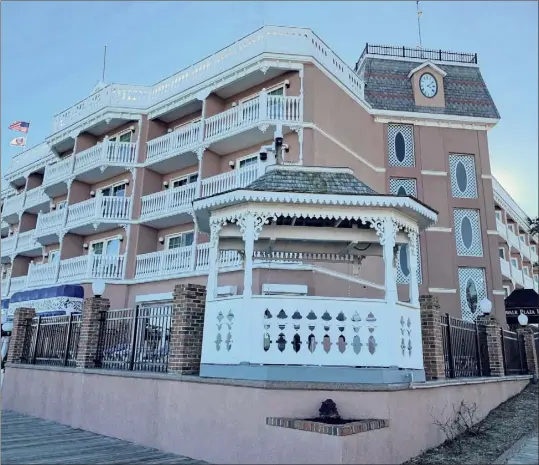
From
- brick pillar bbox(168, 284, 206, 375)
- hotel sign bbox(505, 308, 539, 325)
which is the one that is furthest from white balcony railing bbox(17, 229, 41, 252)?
hotel sign bbox(505, 308, 539, 325)

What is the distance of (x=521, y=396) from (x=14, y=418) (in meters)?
13.1

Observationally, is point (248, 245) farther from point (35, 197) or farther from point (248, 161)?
point (35, 197)

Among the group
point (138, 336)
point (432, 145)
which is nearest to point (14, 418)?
point (138, 336)

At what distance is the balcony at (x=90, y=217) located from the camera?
69.4 ft

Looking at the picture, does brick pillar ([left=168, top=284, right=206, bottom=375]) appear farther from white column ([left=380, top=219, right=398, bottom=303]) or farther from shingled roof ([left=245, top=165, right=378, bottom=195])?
white column ([left=380, top=219, right=398, bottom=303])

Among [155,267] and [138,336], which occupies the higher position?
[155,267]

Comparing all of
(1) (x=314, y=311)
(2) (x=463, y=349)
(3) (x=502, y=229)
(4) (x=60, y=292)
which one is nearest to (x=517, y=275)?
(3) (x=502, y=229)

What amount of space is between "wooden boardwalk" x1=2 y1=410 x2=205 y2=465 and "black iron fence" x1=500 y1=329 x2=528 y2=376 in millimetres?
9430

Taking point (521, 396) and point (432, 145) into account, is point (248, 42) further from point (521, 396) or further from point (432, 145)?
point (521, 396)

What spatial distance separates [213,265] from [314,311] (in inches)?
84.1

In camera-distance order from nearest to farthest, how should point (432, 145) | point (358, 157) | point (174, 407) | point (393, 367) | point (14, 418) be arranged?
point (393, 367)
point (174, 407)
point (14, 418)
point (358, 157)
point (432, 145)

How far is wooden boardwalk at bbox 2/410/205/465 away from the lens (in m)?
7.24

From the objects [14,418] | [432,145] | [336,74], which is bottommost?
[14,418]

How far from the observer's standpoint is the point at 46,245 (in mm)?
26516
